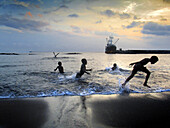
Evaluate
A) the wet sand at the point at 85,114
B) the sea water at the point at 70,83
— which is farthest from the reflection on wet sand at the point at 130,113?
the sea water at the point at 70,83

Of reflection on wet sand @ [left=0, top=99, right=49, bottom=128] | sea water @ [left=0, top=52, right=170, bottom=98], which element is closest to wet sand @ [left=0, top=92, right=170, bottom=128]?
reflection on wet sand @ [left=0, top=99, right=49, bottom=128]

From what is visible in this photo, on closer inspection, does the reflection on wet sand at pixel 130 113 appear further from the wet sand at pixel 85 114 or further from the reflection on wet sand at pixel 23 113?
the reflection on wet sand at pixel 23 113

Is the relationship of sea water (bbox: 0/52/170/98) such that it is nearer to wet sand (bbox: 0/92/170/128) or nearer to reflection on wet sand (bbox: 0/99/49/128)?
reflection on wet sand (bbox: 0/99/49/128)

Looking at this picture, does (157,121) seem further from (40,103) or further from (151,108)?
(40,103)

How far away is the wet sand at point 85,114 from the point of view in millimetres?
2842

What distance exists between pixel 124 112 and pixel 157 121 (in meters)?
0.88

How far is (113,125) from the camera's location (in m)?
2.79

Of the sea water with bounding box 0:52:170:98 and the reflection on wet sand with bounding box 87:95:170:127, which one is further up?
the reflection on wet sand with bounding box 87:95:170:127

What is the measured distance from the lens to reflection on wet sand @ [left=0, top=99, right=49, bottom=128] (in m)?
2.90

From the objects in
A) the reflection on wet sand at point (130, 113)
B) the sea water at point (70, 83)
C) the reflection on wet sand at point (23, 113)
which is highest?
the reflection on wet sand at point (130, 113)

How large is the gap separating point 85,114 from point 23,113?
200cm

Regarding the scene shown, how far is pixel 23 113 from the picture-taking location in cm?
347

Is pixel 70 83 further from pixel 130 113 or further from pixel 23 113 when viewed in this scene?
pixel 130 113

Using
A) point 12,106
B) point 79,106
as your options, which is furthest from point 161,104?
point 12,106
